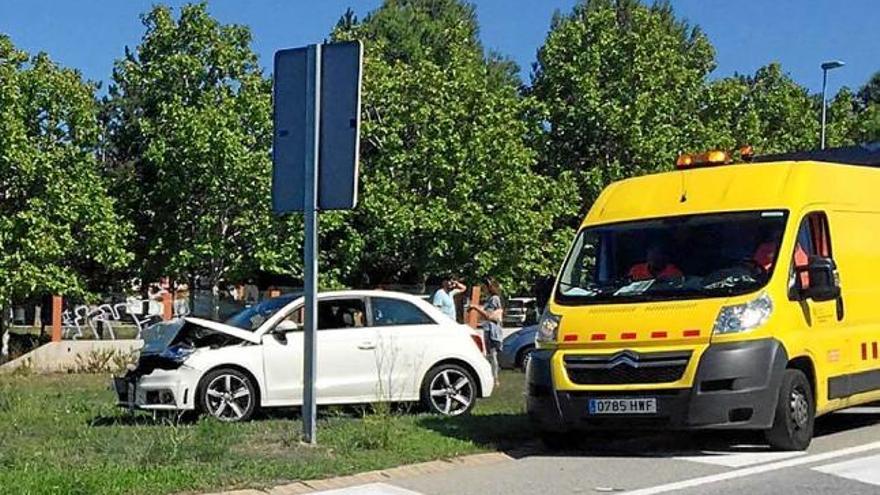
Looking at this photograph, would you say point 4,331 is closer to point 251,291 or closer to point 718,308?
point 251,291

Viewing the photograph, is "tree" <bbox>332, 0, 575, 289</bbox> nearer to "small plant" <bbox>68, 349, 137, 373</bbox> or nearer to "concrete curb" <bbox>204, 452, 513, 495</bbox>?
"small plant" <bbox>68, 349, 137, 373</bbox>

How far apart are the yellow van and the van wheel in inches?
0.6

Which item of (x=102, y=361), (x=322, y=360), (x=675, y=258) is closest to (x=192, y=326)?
(x=322, y=360)

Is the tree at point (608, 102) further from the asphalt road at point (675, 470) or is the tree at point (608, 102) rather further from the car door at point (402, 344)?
the asphalt road at point (675, 470)

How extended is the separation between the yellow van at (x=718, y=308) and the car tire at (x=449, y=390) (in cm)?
307

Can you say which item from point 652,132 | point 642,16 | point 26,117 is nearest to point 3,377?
point 26,117

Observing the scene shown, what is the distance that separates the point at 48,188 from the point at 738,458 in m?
22.7

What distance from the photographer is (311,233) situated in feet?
36.1

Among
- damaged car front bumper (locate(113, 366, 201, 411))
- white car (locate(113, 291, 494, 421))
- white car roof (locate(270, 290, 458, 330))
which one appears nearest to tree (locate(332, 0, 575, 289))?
white car roof (locate(270, 290, 458, 330))

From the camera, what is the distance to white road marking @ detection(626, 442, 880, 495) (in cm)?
905

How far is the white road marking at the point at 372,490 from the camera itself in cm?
908

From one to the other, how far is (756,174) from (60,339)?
1923 centimetres

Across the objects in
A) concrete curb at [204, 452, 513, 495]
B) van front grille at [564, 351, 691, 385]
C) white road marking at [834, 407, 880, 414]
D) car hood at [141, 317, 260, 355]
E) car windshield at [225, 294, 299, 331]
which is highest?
car windshield at [225, 294, 299, 331]

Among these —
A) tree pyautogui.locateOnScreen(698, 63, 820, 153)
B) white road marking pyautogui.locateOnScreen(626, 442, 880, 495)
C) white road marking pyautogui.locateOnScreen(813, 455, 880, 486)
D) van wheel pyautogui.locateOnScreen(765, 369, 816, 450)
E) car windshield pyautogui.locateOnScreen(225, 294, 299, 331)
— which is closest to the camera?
white road marking pyautogui.locateOnScreen(626, 442, 880, 495)
